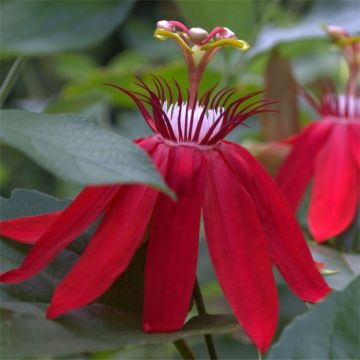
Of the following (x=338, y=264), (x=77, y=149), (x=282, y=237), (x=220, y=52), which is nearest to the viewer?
(x=77, y=149)

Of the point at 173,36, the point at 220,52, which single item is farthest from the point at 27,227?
the point at 220,52

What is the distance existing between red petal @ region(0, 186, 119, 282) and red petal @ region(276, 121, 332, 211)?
310 millimetres

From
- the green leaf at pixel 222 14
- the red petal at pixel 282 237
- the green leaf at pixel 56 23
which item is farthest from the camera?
the green leaf at pixel 222 14

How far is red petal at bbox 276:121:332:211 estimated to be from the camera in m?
0.81

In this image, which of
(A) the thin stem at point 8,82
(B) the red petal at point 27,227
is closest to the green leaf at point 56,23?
(A) the thin stem at point 8,82

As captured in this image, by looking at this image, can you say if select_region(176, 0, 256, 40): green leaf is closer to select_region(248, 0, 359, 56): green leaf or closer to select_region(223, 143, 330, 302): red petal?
select_region(248, 0, 359, 56): green leaf

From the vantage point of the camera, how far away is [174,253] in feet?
1.70

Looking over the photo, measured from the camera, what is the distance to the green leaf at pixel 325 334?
47cm

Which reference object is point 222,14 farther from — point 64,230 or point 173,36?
point 64,230

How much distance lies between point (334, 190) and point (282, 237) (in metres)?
0.24

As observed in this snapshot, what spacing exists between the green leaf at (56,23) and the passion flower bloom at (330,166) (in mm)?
306

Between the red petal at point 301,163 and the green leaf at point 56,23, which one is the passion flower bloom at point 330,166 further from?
the green leaf at point 56,23

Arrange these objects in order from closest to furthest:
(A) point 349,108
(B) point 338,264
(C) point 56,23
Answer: (B) point 338,264 → (A) point 349,108 → (C) point 56,23

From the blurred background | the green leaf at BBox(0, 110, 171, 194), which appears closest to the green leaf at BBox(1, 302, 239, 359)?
the green leaf at BBox(0, 110, 171, 194)
